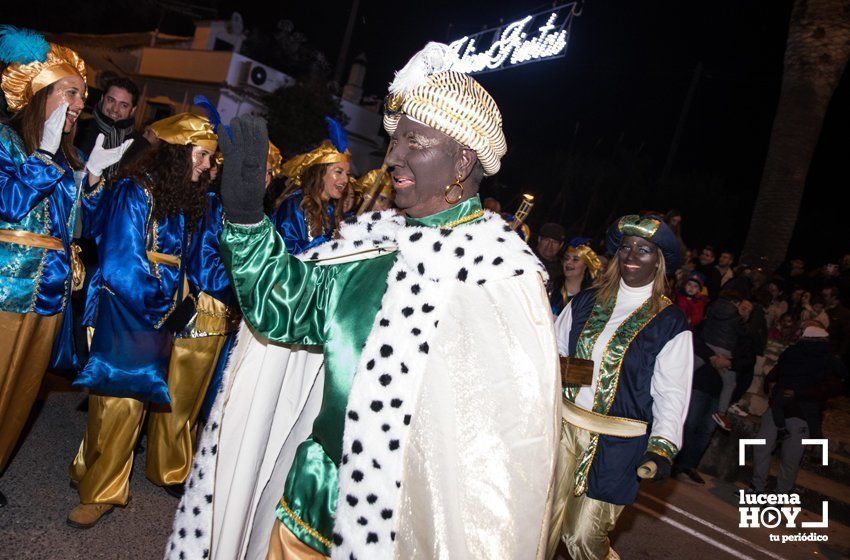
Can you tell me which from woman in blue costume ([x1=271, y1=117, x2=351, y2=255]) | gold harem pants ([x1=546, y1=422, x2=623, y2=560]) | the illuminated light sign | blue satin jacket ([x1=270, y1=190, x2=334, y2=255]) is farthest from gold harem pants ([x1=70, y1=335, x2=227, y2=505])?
the illuminated light sign

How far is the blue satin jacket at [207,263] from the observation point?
4242 millimetres

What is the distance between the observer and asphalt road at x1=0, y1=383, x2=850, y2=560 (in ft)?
11.6

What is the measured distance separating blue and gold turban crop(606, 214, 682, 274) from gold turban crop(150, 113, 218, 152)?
9.23 feet

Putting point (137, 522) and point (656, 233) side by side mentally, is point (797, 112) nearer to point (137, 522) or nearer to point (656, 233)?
point (656, 233)

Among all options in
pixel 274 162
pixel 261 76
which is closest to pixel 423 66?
pixel 274 162

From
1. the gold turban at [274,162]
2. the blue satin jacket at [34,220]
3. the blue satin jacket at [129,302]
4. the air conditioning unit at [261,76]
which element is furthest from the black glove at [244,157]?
the air conditioning unit at [261,76]

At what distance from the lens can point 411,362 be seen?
208 centimetres

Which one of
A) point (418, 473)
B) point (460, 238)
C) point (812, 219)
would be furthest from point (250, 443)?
point (812, 219)

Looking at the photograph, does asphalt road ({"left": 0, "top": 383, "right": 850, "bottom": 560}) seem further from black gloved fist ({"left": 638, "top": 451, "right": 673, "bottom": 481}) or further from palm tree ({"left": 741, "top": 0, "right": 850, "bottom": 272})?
palm tree ({"left": 741, "top": 0, "right": 850, "bottom": 272})

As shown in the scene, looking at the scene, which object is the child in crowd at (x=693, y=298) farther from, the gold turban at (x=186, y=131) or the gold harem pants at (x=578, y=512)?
the gold turban at (x=186, y=131)

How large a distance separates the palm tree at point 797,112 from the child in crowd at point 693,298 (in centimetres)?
381

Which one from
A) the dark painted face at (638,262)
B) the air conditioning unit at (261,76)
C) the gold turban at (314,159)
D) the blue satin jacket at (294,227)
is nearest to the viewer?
the dark painted face at (638,262)

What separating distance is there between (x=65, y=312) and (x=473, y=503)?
3084 mm

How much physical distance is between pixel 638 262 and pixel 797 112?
33.2 ft
